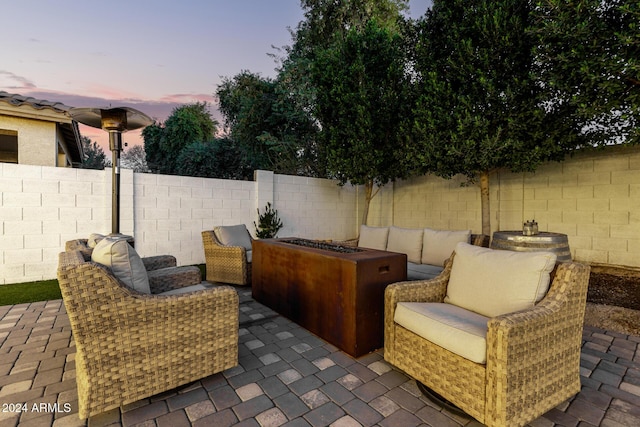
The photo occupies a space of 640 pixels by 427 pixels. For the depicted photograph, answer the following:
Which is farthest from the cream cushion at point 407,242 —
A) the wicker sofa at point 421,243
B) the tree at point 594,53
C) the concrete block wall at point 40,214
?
the concrete block wall at point 40,214

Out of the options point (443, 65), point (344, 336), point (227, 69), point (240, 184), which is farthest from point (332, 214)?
point (227, 69)

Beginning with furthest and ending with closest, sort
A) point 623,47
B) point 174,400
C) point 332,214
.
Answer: point 332,214
point 623,47
point 174,400

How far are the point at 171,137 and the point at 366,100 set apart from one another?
37.6 feet

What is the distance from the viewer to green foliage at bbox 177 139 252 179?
36.7ft

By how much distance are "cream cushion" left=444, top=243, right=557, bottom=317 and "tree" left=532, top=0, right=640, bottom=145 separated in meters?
2.67

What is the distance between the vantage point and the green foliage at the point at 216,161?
11180mm

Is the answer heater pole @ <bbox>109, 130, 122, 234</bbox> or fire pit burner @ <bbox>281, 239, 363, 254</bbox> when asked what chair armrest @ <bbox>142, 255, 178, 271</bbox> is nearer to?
heater pole @ <bbox>109, 130, 122, 234</bbox>

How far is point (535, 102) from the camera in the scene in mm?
4008

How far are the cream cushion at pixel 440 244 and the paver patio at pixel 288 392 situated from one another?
143 cm

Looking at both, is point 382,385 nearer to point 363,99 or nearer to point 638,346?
point 638,346


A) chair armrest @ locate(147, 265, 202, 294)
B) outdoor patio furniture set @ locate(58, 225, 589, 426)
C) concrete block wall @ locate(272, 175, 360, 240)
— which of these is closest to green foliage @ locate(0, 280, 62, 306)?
chair armrest @ locate(147, 265, 202, 294)

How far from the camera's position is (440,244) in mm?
3594

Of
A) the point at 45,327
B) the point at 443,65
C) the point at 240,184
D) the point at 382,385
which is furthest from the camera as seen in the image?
the point at 240,184

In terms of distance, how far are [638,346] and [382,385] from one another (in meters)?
2.33
